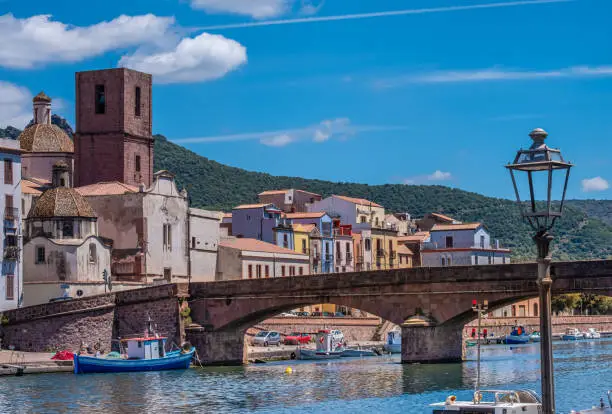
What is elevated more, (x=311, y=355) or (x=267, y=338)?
(x=267, y=338)

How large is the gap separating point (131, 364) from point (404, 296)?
53.4ft

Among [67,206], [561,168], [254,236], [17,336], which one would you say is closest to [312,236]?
[254,236]

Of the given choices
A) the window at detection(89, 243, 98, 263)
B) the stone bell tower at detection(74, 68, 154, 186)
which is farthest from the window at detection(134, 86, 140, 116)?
the window at detection(89, 243, 98, 263)

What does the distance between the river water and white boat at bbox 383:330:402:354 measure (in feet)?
55.6

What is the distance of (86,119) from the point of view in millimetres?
98312

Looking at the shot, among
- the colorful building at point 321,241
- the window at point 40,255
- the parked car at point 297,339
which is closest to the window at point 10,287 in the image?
the window at point 40,255

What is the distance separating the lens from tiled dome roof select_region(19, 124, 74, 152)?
97.2m

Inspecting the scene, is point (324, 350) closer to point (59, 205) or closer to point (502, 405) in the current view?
point (59, 205)

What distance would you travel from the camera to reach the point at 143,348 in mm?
69938

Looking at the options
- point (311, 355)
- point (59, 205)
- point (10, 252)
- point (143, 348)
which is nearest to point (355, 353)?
point (311, 355)

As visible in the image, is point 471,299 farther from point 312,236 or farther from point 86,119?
point 312,236

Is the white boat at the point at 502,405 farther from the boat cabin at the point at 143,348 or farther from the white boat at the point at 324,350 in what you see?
the white boat at the point at 324,350

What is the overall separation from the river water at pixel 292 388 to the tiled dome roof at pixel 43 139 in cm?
3290

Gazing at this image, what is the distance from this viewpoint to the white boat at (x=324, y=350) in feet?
282
